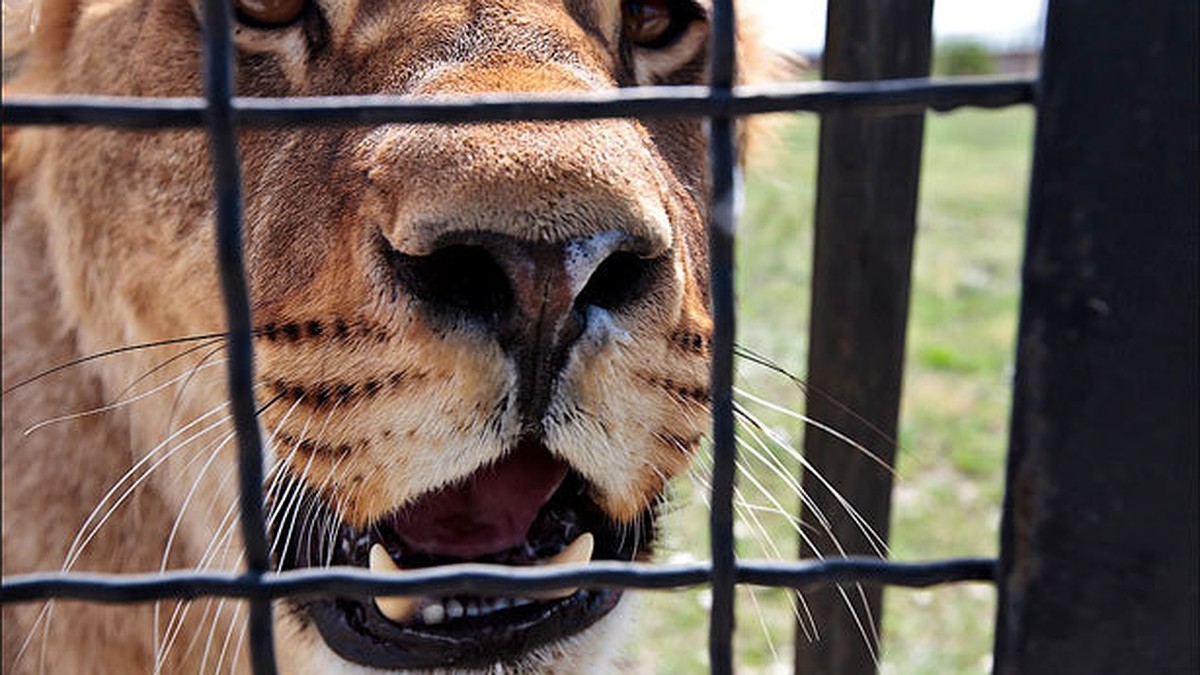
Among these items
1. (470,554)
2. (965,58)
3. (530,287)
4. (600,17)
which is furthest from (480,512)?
(965,58)

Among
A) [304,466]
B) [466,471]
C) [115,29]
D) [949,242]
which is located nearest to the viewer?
[466,471]

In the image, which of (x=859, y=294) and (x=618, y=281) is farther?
(x=859, y=294)

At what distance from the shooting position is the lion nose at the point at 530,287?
4.56ft

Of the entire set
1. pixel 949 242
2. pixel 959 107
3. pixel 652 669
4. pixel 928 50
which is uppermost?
pixel 928 50

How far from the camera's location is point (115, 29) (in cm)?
228

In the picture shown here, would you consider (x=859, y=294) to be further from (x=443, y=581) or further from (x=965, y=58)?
(x=965, y=58)

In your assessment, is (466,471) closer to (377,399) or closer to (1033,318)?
(377,399)

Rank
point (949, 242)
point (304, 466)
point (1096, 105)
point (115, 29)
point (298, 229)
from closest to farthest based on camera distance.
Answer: point (1096, 105) < point (304, 466) < point (298, 229) < point (115, 29) < point (949, 242)

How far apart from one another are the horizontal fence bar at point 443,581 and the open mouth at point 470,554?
62 centimetres

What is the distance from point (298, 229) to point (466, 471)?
505 millimetres

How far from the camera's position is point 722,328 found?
1.05 meters

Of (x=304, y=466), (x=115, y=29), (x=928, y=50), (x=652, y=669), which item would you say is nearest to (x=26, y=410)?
(x=115, y=29)

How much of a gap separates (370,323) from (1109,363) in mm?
864

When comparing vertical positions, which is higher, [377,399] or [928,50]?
[928,50]
